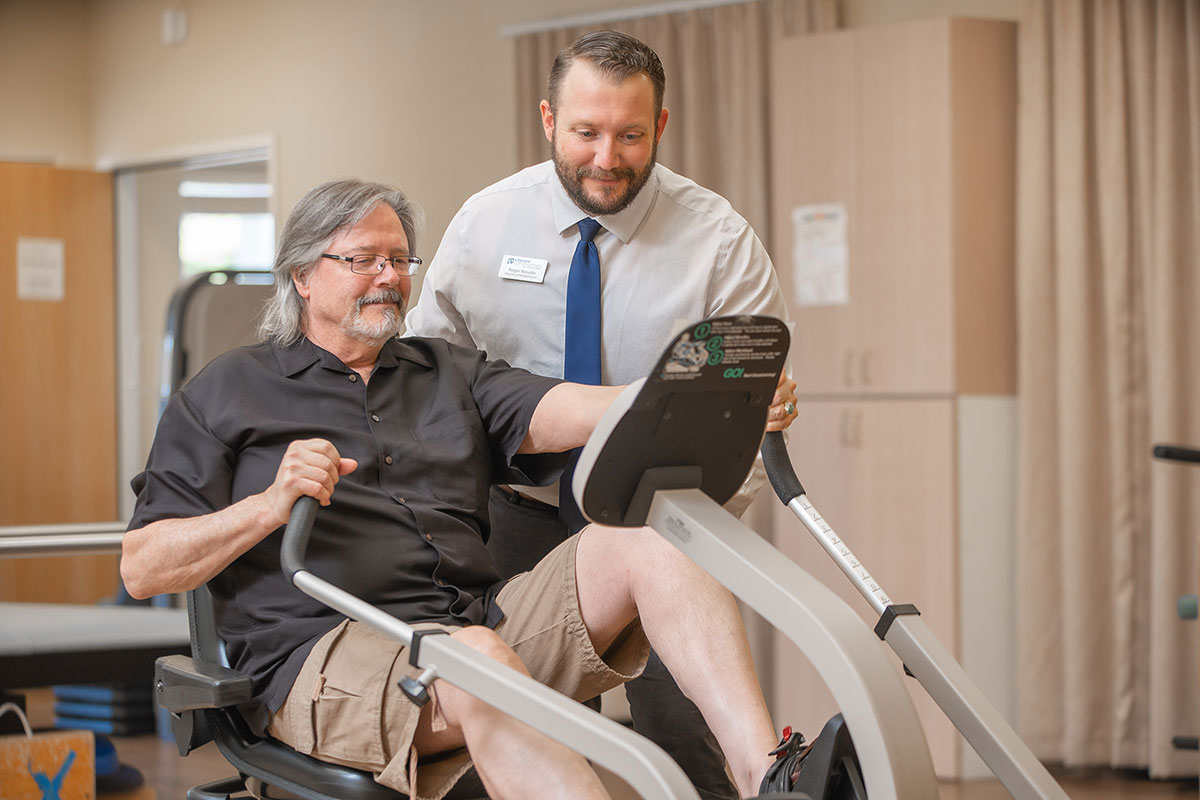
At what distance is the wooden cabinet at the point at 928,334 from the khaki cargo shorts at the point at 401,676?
6.97ft

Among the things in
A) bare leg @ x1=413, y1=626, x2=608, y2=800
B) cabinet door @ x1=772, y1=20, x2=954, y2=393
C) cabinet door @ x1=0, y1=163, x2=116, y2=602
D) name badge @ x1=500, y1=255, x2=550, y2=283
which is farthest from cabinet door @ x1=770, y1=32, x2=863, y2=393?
cabinet door @ x1=0, y1=163, x2=116, y2=602

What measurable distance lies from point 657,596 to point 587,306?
0.66 metres

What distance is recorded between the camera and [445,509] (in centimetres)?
207

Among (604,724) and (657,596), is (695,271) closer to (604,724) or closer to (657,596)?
(657,596)

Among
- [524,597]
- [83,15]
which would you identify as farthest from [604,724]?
[83,15]

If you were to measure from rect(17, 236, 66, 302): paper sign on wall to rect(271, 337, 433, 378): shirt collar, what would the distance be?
4.39m

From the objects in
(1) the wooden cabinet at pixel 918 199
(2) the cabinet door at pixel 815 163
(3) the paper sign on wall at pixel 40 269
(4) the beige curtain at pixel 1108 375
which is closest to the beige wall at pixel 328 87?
(3) the paper sign on wall at pixel 40 269

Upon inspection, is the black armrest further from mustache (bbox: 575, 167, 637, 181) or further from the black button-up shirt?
mustache (bbox: 575, 167, 637, 181)

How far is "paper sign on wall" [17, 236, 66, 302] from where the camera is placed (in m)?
6.05

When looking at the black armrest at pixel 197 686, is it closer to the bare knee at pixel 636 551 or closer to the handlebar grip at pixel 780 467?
the bare knee at pixel 636 551

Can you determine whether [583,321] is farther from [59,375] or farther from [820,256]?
[59,375]

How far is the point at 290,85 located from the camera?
19.2ft

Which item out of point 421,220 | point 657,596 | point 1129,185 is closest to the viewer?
point 657,596

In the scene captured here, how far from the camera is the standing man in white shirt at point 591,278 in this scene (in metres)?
2.26
